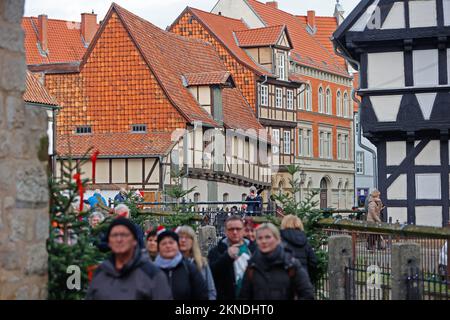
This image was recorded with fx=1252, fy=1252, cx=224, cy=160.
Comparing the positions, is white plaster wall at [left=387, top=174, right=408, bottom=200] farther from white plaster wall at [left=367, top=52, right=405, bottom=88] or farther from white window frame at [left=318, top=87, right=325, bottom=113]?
white window frame at [left=318, top=87, right=325, bottom=113]

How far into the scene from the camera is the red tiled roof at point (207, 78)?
53.1 metres

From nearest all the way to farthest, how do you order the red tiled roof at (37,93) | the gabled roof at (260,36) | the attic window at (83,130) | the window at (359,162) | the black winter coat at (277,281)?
the black winter coat at (277,281)
the red tiled roof at (37,93)
the attic window at (83,130)
the gabled roof at (260,36)
the window at (359,162)

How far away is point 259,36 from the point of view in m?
66.3

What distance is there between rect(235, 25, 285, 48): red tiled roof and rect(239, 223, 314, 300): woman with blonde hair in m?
55.8

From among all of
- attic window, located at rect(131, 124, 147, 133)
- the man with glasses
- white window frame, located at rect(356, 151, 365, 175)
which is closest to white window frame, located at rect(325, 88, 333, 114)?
white window frame, located at rect(356, 151, 365, 175)

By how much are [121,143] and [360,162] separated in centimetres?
3461

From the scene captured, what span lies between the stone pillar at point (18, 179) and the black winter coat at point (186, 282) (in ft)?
3.53

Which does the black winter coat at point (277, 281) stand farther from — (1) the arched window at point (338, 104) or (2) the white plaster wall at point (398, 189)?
(1) the arched window at point (338, 104)

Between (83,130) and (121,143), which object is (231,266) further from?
(83,130)

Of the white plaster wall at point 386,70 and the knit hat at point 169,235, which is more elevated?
the white plaster wall at point 386,70

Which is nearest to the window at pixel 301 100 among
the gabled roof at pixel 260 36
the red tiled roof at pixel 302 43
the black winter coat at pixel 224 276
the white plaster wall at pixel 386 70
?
the red tiled roof at pixel 302 43

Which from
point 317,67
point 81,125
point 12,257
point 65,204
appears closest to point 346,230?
point 65,204

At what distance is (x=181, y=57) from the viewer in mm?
56344

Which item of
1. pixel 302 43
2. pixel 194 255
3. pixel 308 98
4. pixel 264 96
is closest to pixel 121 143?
pixel 264 96
